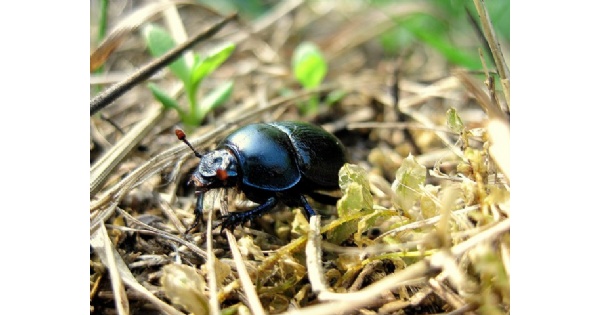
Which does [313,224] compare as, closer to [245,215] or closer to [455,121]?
[245,215]

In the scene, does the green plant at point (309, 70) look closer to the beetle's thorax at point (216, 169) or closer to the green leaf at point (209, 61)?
the green leaf at point (209, 61)

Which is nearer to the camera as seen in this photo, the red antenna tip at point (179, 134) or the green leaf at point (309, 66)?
the red antenna tip at point (179, 134)

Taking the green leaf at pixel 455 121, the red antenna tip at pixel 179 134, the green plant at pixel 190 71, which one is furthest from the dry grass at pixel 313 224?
the red antenna tip at pixel 179 134

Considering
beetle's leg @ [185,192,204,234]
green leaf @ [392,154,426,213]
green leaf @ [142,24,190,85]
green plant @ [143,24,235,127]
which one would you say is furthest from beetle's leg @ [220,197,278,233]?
green leaf @ [142,24,190,85]

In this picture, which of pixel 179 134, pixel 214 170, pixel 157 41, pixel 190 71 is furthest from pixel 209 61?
pixel 214 170

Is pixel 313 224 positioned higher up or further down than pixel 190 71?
further down

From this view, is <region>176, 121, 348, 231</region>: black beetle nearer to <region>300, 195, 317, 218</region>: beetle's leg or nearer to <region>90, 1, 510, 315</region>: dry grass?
<region>300, 195, 317, 218</region>: beetle's leg
